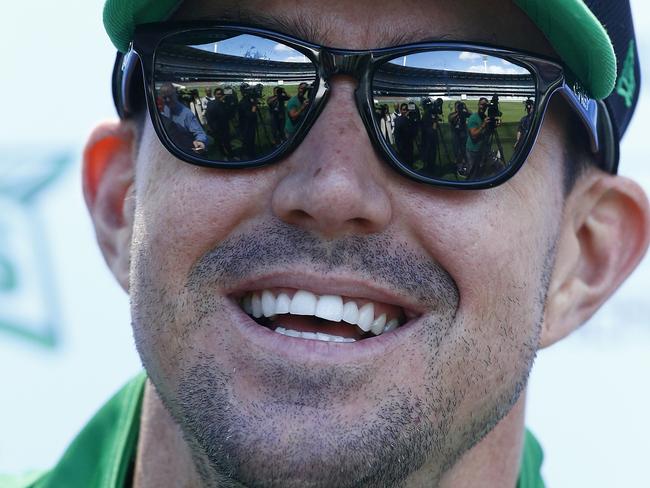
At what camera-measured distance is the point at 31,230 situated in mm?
3359

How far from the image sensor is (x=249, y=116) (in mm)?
1636

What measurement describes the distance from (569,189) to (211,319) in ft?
2.50

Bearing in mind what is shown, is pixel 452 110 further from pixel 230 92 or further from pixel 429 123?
pixel 230 92

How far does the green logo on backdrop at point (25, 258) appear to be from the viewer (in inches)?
131

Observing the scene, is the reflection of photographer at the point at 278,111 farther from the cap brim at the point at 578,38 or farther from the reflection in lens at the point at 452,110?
the cap brim at the point at 578,38

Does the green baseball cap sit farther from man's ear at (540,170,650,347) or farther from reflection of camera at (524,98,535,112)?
man's ear at (540,170,650,347)

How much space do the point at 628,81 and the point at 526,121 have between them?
0.45 m

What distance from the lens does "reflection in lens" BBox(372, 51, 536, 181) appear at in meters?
1.61

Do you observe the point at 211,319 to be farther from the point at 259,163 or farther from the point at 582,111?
the point at 582,111

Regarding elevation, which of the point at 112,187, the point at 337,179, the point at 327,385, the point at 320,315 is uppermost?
the point at 337,179

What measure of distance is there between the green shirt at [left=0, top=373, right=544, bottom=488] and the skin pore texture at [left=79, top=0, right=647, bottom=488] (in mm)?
407

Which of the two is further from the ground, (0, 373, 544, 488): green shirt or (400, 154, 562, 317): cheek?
(400, 154, 562, 317): cheek

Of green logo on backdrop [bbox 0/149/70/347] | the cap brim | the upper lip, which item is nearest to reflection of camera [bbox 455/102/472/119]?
→ the cap brim

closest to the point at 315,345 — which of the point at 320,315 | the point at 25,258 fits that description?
the point at 320,315
